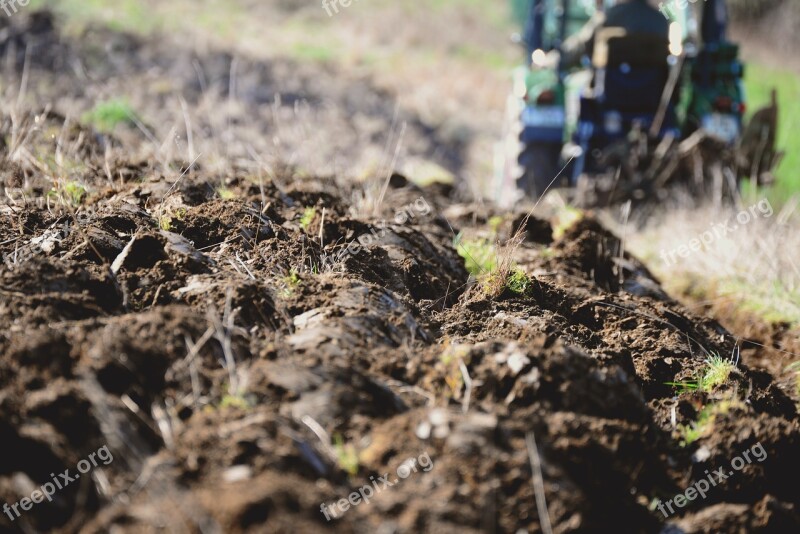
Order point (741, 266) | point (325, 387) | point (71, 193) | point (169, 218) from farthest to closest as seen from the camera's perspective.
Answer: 1. point (741, 266)
2. point (71, 193)
3. point (169, 218)
4. point (325, 387)

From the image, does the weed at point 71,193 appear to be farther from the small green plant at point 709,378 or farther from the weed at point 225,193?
the small green plant at point 709,378

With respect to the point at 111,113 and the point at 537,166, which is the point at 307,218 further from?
the point at 111,113

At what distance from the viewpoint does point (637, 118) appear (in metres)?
5.54

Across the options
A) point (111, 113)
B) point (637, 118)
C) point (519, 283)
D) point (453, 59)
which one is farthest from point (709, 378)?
point (453, 59)

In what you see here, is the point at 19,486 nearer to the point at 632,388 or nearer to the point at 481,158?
the point at 632,388

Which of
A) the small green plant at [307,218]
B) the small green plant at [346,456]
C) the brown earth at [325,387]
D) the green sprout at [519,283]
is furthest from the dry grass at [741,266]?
the small green plant at [346,456]

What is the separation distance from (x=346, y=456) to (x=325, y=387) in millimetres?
205

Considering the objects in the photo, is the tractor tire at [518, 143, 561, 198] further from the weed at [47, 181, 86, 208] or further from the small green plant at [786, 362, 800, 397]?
the weed at [47, 181, 86, 208]

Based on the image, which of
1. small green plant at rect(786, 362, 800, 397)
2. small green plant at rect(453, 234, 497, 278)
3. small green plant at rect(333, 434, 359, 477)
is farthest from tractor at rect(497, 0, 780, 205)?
small green plant at rect(333, 434, 359, 477)

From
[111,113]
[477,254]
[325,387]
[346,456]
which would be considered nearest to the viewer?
[346,456]

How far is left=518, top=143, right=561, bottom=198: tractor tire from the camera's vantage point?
5.61 metres

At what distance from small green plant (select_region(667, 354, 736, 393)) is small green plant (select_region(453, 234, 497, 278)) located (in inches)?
34.1

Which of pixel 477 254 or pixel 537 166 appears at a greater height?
pixel 477 254

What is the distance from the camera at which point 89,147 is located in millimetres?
3945
